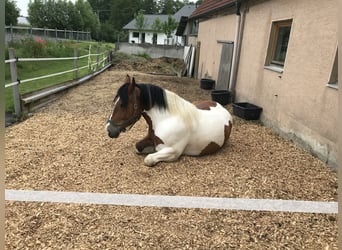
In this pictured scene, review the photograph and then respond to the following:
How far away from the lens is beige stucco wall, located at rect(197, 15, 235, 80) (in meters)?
8.44

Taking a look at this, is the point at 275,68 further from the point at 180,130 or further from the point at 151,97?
the point at 151,97

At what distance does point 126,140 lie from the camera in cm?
405

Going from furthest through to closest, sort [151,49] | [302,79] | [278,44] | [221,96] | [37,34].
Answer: [151,49] → [37,34] → [221,96] → [278,44] → [302,79]

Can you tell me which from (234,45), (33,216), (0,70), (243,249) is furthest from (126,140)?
(234,45)

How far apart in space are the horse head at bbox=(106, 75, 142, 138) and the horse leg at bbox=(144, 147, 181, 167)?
0.47 meters

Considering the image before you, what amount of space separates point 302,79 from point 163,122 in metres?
2.52

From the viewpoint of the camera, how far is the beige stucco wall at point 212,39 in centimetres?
844

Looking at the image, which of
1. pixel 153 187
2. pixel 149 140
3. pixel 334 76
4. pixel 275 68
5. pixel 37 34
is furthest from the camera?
pixel 37 34

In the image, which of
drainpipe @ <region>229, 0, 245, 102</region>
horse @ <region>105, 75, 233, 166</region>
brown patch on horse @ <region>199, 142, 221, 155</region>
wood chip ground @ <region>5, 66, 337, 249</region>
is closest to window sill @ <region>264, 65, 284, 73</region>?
wood chip ground @ <region>5, 66, 337, 249</region>

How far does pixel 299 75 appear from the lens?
4305mm

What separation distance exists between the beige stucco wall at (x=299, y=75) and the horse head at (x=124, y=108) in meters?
2.57

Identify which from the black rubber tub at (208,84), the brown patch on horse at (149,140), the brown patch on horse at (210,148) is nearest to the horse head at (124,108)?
the brown patch on horse at (149,140)

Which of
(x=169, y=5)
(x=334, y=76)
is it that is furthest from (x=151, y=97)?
(x=169, y=5)

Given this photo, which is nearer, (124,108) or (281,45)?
(124,108)
